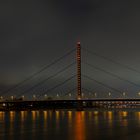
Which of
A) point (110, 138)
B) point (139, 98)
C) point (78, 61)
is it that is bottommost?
point (110, 138)

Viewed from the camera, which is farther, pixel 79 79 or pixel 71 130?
pixel 79 79

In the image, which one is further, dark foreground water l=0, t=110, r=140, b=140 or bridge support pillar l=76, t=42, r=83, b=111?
bridge support pillar l=76, t=42, r=83, b=111

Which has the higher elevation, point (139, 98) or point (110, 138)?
point (139, 98)

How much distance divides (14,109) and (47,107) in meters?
11.3

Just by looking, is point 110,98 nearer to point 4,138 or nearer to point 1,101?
point 1,101

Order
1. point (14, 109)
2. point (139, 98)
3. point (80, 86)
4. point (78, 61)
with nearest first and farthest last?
1. point (139, 98)
2. point (80, 86)
3. point (78, 61)
4. point (14, 109)

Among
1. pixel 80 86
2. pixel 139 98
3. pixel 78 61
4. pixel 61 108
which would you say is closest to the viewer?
pixel 139 98

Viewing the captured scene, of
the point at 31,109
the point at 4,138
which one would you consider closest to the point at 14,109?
the point at 31,109

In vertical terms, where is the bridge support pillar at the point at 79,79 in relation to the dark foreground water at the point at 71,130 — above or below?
above

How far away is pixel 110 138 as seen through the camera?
1328 inches

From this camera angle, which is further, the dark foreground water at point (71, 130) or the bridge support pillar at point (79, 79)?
the bridge support pillar at point (79, 79)

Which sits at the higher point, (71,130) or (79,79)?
(79,79)

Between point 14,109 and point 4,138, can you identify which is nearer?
point 4,138

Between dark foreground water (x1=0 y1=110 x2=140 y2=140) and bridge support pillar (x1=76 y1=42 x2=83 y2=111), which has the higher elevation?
bridge support pillar (x1=76 y1=42 x2=83 y2=111)
